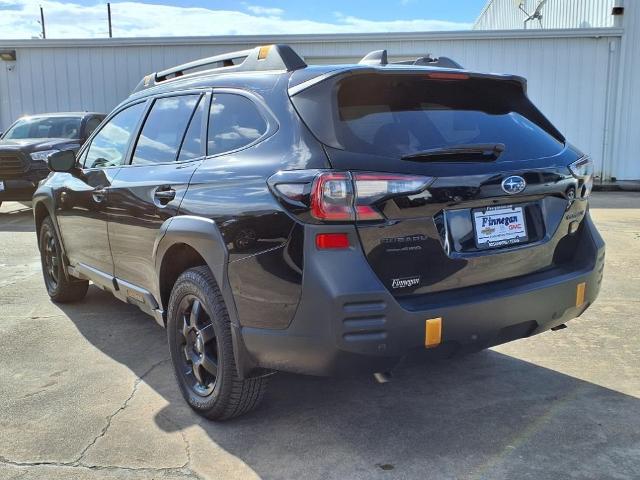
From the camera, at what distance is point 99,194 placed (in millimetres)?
4297

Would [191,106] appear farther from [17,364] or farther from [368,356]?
[17,364]

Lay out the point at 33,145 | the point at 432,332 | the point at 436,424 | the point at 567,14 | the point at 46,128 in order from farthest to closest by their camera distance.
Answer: the point at 567,14 < the point at 46,128 < the point at 33,145 < the point at 436,424 < the point at 432,332

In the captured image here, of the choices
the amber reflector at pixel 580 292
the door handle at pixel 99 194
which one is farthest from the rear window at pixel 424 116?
the door handle at pixel 99 194

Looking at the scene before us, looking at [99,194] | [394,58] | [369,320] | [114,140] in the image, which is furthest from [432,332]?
[394,58]

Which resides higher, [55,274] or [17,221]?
[55,274]

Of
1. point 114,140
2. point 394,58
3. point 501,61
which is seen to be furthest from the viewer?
point 394,58

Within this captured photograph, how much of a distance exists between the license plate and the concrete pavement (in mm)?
676

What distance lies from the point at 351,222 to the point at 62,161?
10.2 ft

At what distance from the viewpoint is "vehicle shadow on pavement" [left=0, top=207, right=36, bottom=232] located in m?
10.2

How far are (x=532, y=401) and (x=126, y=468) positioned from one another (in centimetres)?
215

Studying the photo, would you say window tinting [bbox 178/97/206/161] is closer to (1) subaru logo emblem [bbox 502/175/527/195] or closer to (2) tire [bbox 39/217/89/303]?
(1) subaru logo emblem [bbox 502/175/527/195]

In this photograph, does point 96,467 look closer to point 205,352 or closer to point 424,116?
point 205,352

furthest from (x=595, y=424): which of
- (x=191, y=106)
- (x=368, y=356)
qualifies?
(x=191, y=106)

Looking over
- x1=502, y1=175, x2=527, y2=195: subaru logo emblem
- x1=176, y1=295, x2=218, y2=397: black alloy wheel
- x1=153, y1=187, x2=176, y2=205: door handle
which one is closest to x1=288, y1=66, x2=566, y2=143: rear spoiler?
x1=502, y1=175, x2=527, y2=195: subaru logo emblem
